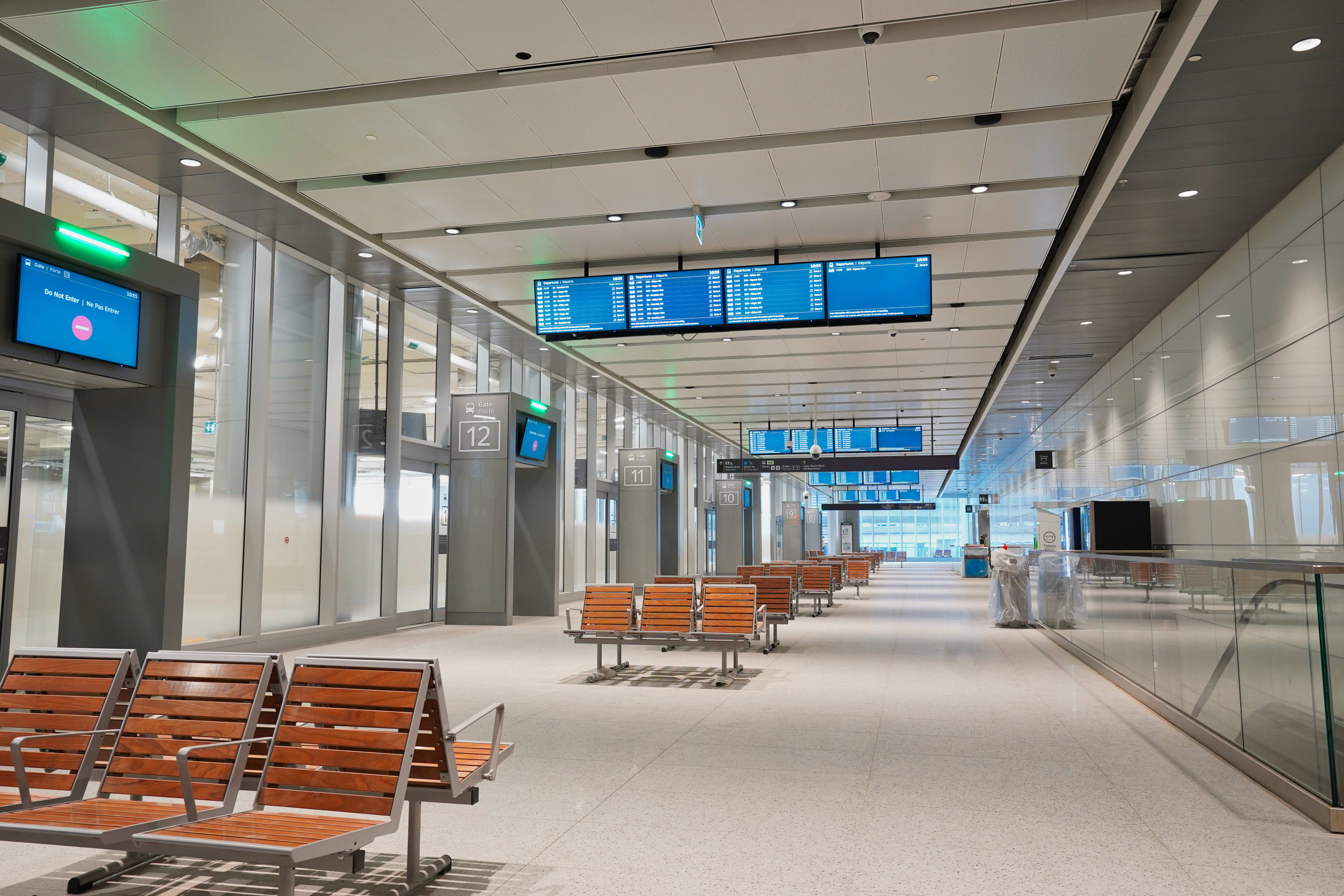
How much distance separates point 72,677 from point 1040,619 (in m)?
13.6

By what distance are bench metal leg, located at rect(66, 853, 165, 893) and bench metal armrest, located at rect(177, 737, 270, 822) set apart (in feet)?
0.90

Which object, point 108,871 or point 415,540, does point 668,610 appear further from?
point 415,540

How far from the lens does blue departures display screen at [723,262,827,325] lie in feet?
31.1

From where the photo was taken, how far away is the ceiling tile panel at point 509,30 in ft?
19.2

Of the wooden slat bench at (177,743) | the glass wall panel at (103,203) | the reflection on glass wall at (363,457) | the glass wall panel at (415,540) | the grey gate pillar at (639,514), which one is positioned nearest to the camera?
the wooden slat bench at (177,743)

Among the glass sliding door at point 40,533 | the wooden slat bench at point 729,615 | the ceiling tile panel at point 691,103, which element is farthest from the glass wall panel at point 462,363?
the ceiling tile panel at point 691,103

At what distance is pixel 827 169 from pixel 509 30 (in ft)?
11.3

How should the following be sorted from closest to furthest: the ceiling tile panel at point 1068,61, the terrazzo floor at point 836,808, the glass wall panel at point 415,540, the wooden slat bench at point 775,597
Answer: the terrazzo floor at point 836,808 → the ceiling tile panel at point 1068,61 → the wooden slat bench at point 775,597 → the glass wall panel at point 415,540

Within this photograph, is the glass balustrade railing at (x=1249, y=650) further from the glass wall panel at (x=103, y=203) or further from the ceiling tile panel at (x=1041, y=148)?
the glass wall panel at (x=103, y=203)

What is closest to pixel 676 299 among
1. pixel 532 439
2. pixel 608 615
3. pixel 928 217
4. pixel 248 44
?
pixel 928 217

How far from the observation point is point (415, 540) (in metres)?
15.2

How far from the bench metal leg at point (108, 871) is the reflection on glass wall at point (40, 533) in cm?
520

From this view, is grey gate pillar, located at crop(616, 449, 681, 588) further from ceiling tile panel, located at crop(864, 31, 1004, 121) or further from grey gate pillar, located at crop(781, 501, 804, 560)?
grey gate pillar, located at crop(781, 501, 804, 560)

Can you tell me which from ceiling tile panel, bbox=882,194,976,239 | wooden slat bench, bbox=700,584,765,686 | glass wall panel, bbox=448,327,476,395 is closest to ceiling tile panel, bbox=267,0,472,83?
ceiling tile panel, bbox=882,194,976,239
